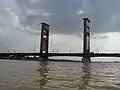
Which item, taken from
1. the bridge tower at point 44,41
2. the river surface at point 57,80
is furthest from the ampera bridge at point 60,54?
the river surface at point 57,80

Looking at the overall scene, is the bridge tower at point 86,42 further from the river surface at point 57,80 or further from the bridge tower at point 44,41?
the river surface at point 57,80

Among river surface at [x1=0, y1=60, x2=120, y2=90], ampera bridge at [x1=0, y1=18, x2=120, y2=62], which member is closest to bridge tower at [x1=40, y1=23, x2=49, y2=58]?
ampera bridge at [x1=0, y1=18, x2=120, y2=62]

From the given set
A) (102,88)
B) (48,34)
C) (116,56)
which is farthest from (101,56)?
(102,88)

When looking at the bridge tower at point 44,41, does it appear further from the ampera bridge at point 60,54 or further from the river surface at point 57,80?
the river surface at point 57,80

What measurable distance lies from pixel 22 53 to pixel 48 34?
19.8 meters

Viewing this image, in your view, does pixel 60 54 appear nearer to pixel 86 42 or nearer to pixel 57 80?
pixel 86 42

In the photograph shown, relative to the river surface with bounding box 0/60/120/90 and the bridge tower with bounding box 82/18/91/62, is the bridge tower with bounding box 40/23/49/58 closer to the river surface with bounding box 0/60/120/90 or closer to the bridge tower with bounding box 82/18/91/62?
the bridge tower with bounding box 82/18/91/62

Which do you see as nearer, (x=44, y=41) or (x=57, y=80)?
(x=57, y=80)

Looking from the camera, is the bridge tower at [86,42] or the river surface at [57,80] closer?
the river surface at [57,80]

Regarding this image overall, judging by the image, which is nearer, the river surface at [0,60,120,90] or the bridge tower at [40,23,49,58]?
the river surface at [0,60,120,90]

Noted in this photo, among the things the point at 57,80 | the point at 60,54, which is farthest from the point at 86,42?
the point at 57,80

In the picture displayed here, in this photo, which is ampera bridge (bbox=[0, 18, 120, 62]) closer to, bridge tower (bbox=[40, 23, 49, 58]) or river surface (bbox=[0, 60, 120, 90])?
bridge tower (bbox=[40, 23, 49, 58])

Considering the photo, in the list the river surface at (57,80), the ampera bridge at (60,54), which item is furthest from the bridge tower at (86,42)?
the river surface at (57,80)

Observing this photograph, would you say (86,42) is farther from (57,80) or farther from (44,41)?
(57,80)
